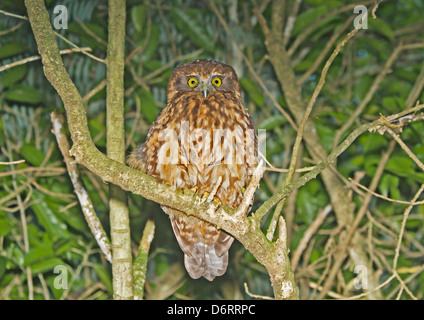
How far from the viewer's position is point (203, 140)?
5.43ft

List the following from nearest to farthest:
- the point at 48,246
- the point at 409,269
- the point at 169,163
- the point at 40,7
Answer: the point at 40,7 < the point at 169,163 < the point at 48,246 < the point at 409,269

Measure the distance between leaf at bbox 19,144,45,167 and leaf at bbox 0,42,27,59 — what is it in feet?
1.39

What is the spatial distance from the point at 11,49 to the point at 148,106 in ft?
2.14

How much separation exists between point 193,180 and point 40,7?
753mm

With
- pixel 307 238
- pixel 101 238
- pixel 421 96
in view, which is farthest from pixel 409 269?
pixel 101 238

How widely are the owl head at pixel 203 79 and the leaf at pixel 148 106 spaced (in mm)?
391

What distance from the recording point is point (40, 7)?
1.54 meters

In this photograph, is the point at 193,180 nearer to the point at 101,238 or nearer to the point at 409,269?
the point at 101,238

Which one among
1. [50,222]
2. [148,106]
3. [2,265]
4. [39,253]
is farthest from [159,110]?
[2,265]

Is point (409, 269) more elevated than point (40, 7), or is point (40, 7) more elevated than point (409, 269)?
point (40, 7)

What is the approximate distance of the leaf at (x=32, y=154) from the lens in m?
2.25

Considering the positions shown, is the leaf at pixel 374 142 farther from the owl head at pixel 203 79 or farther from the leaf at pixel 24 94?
the leaf at pixel 24 94

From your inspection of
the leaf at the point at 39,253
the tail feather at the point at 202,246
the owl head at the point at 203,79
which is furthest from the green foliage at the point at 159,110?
the tail feather at the point at 202,246

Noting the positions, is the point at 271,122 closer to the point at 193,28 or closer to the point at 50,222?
the point at 193,28
